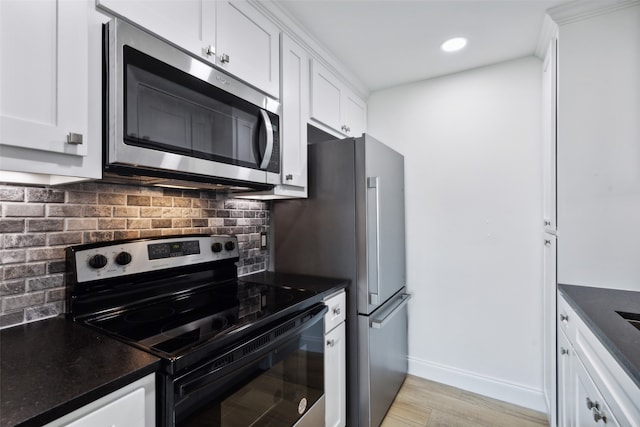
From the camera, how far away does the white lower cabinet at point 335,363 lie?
1578 mm

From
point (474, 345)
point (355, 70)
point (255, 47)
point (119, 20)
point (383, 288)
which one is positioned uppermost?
point (355, 70)

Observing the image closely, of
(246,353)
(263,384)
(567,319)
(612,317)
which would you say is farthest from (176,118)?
(567,319)

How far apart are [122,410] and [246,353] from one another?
1.29ft

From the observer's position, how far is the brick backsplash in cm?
103

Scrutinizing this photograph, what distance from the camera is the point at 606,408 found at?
96 cm

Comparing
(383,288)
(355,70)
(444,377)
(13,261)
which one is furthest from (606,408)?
(355,70)

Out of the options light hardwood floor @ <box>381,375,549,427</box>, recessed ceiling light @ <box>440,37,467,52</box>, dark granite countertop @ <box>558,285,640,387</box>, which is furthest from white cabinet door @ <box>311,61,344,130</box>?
light hardwood floor @ <box>381,375,549,427</box>

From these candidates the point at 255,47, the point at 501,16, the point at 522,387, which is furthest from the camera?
the point at 522,387

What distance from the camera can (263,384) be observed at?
117 centimetres

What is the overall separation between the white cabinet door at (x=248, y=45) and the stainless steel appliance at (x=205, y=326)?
0.85 m

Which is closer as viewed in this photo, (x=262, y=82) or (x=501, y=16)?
(x=262, y=82)

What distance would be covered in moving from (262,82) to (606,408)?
184cm

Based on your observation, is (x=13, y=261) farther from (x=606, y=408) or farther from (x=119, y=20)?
(x=606, y=408)

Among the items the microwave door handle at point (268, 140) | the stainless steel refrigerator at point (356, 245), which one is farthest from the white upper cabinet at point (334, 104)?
the microwave door handle at point (268, 140)
